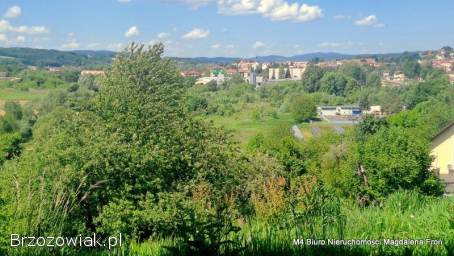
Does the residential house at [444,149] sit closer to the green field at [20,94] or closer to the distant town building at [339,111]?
the distant town building at [339,111]

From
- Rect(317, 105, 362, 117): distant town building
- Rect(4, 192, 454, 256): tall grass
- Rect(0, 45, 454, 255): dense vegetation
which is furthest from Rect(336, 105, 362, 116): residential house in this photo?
Rect(4, 192, 454, 256): tall grass

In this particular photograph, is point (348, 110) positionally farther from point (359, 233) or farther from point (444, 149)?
point (359, 233)

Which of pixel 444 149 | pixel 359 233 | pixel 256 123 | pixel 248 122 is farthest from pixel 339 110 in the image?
pixel 359 233

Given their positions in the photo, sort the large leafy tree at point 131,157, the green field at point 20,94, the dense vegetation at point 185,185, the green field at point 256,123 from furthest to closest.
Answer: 1. the green field at point 20,94
2. the green field at point 256,123
3. the large leafy tree at point 131,157
4. the dense vegetation at point 185,185

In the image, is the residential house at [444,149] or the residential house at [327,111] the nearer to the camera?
the residential house at [444,149]

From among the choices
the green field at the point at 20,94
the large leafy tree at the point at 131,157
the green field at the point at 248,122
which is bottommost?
the green field at the point at 248,122

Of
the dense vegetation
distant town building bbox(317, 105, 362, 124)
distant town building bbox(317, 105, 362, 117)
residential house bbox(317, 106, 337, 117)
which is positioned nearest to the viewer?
the dense vegetation

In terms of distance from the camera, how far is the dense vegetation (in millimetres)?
3412

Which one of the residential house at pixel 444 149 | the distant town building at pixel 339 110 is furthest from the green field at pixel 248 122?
the residential house at pixel 444 149

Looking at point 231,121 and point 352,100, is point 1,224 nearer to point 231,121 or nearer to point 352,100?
point 231,121

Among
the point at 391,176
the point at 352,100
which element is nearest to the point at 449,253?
the point at 391,176

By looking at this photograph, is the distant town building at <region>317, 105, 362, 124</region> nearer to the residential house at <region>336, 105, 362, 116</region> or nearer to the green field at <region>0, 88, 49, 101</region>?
the residential house at <region>336, 105, 362, 116</region>

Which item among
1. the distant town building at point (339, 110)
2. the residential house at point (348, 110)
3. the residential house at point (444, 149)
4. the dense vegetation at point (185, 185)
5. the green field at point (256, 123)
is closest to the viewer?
the dense vegetation at point (185, 185)

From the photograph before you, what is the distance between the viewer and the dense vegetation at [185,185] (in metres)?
3.41
